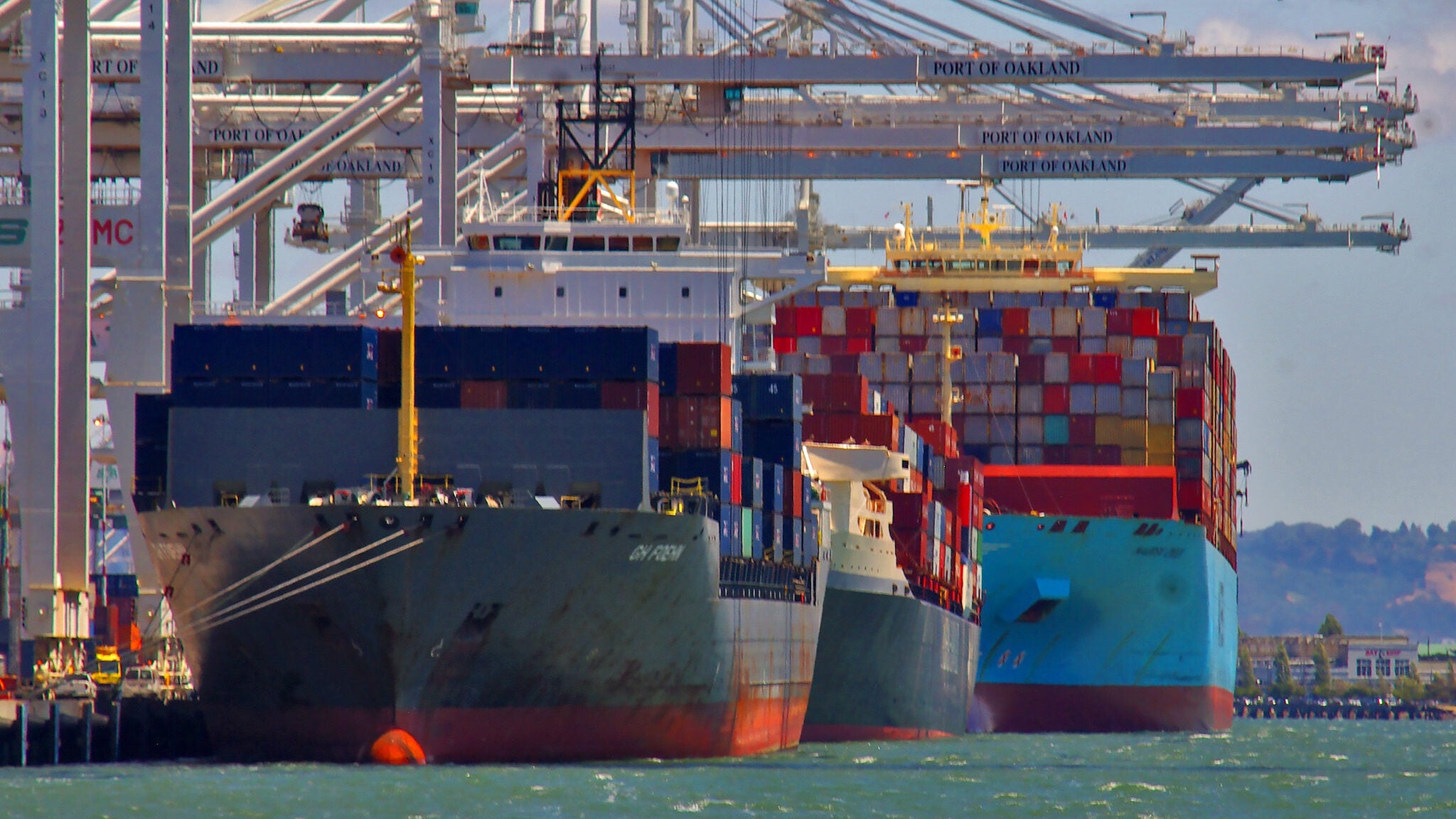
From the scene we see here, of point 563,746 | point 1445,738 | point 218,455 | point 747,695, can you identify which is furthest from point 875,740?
point 1445,738

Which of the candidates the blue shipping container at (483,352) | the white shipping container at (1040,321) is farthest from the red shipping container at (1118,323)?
the blue shipping container at (483,352)

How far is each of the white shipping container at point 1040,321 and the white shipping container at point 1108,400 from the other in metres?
4.07

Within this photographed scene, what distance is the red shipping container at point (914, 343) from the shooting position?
202ft

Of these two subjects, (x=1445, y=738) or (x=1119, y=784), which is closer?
(x=1119, y=784)

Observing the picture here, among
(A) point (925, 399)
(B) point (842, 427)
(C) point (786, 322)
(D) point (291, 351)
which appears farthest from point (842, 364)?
(D) point (291, 351)

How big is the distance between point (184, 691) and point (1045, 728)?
2574 centimetres

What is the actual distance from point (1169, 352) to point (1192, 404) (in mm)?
2187

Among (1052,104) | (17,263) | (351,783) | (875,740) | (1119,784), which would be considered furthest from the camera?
(1052,104)

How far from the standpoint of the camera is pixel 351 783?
31781mm

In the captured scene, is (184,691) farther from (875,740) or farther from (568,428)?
(875,740)

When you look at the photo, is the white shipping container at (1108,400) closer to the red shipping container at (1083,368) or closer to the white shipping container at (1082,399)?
the white shipping container at (1082,399)

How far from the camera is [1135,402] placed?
58438mm

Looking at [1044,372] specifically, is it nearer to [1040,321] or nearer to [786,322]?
[1040,321]

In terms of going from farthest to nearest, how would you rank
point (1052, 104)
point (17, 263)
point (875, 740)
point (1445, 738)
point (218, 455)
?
1. point (1445, 738)
2. point (1052, 104)
3. point (875, 740)
4. point (17, 263)
5. point (218, 455)
